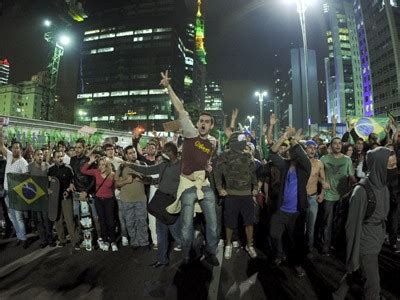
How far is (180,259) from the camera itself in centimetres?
581

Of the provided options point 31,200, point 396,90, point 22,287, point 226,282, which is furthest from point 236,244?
point 396,90

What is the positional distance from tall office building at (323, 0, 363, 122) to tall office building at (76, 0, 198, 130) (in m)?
57.4

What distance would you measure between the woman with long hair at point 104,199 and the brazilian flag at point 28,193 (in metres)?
1.12

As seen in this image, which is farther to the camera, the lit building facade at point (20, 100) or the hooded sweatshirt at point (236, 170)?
the lit building facade at point (20, 100)

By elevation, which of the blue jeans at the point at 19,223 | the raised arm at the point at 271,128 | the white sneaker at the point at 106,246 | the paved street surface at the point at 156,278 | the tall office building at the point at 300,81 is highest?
the tall office building at the point at 300,81

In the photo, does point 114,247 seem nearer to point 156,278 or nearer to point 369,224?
point 156,278

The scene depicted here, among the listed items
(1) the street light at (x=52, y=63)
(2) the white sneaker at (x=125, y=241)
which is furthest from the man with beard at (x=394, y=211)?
(1) the street light at (x=52, y=63)

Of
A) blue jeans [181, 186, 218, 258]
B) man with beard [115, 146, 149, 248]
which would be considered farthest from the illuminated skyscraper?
blue jeans [181, 186, 218, 258]

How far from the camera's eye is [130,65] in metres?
117

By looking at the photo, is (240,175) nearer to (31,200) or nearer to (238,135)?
(238,135)

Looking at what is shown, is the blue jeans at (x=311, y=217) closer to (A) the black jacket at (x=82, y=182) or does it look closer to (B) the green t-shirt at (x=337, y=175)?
(B) the green t-shirt at (x=337, y=175)

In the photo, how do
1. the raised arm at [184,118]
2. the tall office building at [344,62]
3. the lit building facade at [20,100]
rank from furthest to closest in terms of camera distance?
the lit building facade at [20,100], the tall office building at [344,62], the raised arm at [184,118]

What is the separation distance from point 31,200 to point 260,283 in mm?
5000

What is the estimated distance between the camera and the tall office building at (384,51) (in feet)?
281
